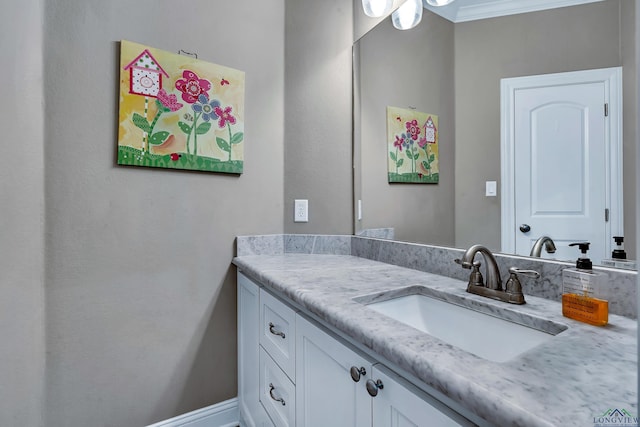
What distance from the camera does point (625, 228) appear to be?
782 millimetres

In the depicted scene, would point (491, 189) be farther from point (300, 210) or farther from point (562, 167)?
point (300, 210)

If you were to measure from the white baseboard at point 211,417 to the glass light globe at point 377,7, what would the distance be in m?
2.02

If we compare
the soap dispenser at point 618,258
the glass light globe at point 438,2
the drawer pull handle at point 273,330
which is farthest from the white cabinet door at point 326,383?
the glass light globe at point 438,2

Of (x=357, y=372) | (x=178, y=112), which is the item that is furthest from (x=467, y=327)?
(x=178, y=112)

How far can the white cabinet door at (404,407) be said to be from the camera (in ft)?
1.68

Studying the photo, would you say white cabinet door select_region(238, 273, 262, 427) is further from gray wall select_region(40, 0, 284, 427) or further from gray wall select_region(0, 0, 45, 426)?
gray wall select_region(0, 0, 45, 426)

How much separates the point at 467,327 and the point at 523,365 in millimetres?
395

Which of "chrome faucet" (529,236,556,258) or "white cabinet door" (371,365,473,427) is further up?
"chrome faucet" (529,236,556,258)

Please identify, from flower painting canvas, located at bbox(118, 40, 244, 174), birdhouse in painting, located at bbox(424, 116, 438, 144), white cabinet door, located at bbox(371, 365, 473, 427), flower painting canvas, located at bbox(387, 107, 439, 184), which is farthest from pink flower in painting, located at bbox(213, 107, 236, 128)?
white cabinet door, located at bbox(371, 365, 473, 427)

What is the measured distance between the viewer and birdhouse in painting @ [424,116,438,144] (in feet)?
4.32

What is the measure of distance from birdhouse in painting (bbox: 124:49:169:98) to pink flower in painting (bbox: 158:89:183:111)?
0.02 metres

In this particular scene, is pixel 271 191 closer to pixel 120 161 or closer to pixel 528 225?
pixel 120 161

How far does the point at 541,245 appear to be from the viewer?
3.08 feet

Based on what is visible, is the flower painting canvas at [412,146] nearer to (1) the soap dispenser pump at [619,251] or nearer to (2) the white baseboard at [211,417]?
(1) the soap dispenser pump at [619,251]
